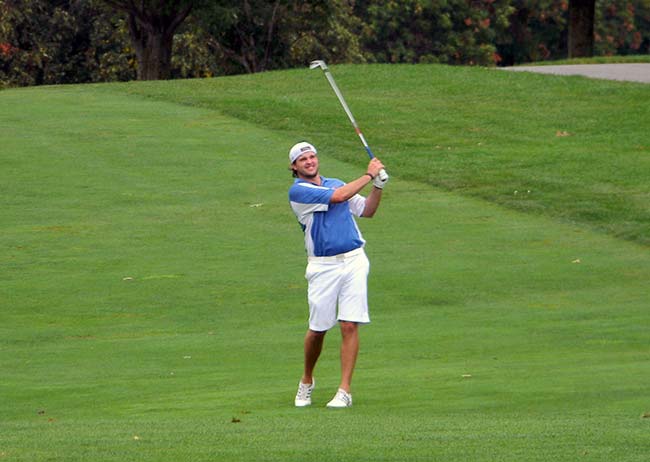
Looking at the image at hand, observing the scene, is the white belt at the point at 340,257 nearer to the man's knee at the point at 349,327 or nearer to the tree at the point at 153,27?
the man's knee at the point at 349,327

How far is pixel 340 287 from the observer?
1005cm

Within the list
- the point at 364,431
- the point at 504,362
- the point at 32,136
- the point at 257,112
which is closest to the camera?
the point at 364,431

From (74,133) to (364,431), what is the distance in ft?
71.0

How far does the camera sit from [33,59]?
186 ft

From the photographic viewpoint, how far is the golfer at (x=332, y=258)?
998 centimetres

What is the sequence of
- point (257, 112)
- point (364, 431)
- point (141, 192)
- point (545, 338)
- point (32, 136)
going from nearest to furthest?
point (364, 431), point (545, 338), point (141, 192), point (32, 136), point (257, 112)

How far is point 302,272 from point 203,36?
38907 mm

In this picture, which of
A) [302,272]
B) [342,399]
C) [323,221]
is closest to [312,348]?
[342,399]

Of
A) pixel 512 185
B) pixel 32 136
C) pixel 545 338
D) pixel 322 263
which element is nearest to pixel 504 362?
pixel 545 338

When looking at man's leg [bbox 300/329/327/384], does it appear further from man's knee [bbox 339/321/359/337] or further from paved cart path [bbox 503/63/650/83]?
paved cart path [bbox 503/63/650/83]

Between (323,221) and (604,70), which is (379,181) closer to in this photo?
(323,221)

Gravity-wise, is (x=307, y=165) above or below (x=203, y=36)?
above

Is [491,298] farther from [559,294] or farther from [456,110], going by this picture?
[456,110]

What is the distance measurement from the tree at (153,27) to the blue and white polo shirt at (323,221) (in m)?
37.6
